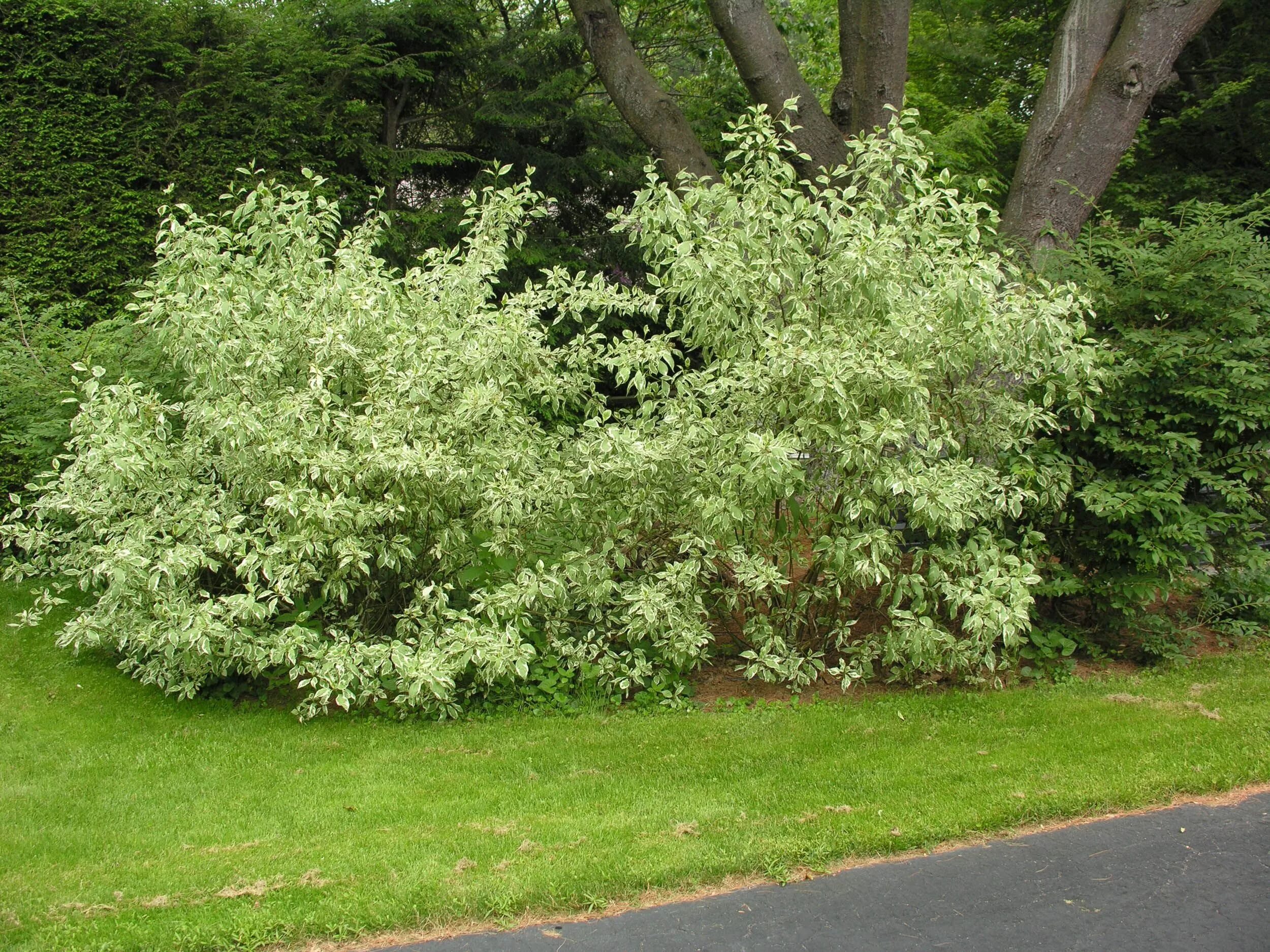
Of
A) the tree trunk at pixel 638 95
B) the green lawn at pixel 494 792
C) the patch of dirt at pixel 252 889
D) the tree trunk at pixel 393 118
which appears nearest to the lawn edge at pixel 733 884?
the green lawn at pixel 494 792

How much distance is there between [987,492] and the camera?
538 cm

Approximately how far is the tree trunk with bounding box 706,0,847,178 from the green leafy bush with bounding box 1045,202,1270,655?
2579 mm

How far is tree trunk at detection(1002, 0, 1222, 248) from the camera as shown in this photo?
25.1 feet

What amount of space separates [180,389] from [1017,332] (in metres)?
5.16

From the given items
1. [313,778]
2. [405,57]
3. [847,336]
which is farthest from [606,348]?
[405,57]

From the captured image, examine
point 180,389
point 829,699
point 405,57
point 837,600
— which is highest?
point 405,57

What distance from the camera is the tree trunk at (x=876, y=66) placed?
8.10 m

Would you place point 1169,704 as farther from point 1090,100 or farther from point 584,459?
point 1090,100

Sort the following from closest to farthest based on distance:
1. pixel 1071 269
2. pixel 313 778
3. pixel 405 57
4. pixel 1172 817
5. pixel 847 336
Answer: pixel 1172 817 < pixel 313 778 < pixel 847 336 < pixel 1071 269 < pixel 405 57

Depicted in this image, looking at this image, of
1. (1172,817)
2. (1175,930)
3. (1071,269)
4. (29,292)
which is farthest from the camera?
(29,292)

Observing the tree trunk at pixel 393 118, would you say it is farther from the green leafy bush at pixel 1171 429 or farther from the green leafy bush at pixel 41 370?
the green leafy bush at pixel 1171 429

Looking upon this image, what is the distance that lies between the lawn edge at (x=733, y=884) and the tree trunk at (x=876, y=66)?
18.2 feet

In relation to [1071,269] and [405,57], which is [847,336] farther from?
[405,57]

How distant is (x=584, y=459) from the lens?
5.73 metres
